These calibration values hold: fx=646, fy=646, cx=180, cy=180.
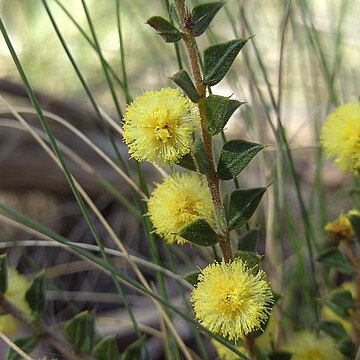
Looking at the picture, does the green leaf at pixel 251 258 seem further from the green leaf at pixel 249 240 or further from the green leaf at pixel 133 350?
the green leaf at pixel 133 350

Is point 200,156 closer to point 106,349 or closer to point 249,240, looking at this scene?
point 249,240

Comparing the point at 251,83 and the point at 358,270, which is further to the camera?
the point at 251,83

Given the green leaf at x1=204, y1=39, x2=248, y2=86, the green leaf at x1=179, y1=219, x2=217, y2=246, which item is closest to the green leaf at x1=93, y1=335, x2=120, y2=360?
the green leaf at x1=179, y1=219, x2=217, y2=246

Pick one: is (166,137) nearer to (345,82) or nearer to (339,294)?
(339,294)

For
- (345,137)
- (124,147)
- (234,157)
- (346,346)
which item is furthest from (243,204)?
(124,147)

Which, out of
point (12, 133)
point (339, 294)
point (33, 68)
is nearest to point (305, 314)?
point (339, 294)

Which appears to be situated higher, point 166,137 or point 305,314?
point 166,137
